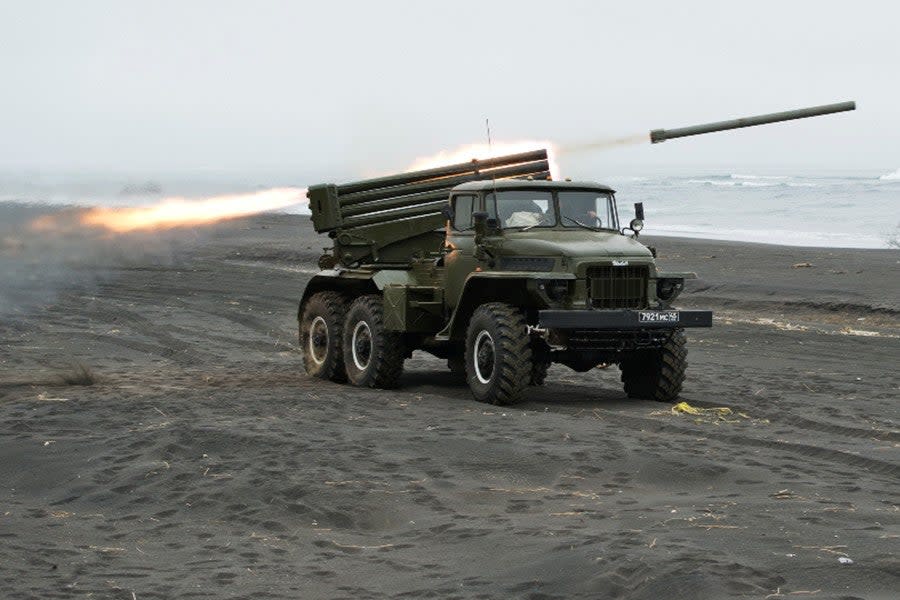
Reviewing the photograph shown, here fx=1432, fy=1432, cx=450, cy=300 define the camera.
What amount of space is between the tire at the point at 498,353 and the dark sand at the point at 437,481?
0.86ft

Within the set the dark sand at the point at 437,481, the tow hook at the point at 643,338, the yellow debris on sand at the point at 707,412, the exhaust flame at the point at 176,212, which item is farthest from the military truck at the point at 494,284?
the exhaust flame at the point at 176,212

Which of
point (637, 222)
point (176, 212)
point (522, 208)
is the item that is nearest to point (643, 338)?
point (637, 222)

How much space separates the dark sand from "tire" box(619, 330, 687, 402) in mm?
463

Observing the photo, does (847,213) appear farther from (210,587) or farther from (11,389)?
(210,587)

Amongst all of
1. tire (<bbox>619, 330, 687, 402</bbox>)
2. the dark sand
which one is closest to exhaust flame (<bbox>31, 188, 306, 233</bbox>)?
the dark sand

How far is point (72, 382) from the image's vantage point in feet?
53.9

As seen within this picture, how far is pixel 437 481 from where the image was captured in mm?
10891

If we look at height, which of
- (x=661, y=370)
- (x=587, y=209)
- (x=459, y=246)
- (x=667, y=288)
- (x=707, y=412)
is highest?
(x=587, y=209)

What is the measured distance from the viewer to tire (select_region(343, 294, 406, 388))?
16688mm

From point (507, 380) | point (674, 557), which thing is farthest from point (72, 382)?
point (674, 557)

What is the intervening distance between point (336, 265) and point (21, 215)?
716 centimetres

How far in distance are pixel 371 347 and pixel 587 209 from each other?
10.0 ft

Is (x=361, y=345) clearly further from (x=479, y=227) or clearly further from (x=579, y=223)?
(x=579, y=223)

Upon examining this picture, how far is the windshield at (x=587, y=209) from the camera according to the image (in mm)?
15734
